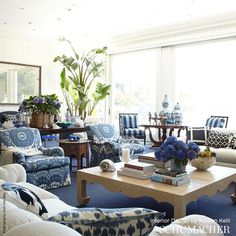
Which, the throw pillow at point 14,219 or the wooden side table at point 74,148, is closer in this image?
the throw pillow at point 14,219

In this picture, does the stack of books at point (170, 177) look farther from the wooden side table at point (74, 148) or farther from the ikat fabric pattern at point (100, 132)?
the ikat fabric pattern at point (100, 132)

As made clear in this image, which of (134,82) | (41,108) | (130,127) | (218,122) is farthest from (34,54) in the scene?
(218,122)

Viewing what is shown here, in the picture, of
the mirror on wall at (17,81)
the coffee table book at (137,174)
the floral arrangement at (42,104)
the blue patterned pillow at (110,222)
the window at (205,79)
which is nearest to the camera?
the blue patterned pillow at (110,222)

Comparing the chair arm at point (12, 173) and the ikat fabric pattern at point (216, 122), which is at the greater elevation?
the ikat fabric pattern at point (216, 122)

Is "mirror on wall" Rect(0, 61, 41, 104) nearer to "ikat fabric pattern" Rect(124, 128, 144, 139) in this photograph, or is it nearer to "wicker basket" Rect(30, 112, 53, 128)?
"ikat fabric pattern" Rect(124, 128, 144, 139)

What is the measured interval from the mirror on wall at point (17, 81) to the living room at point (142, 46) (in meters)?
0.16

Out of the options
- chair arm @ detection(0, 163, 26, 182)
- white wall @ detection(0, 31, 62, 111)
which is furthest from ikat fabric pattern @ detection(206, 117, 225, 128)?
white wall @ detection(0, 31, 62, 111)

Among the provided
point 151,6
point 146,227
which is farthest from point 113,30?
point 146,227

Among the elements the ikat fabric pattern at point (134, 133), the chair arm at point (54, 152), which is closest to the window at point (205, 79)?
the ikat fabric pattern at point (134, 133)

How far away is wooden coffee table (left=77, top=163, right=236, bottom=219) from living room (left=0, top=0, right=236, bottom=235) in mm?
3617

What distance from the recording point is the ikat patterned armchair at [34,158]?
372 cm

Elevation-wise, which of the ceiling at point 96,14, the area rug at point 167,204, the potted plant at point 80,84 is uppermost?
the ceiling at point 96,14

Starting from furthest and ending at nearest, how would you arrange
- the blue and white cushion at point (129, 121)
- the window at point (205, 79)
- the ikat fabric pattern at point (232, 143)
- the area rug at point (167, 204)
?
the blue and white cushion at point (129, 121), the window at point (205, 79), the ikat fabric pattern at point (232, 143), the area rug at point (167, 204)

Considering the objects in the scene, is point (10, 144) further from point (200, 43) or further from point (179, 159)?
point (200, 43)
